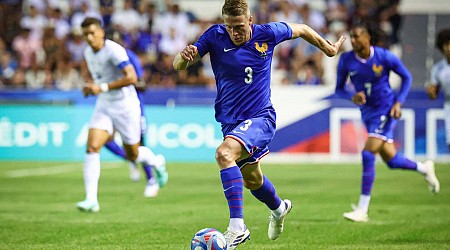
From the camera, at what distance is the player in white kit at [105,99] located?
12.5 m

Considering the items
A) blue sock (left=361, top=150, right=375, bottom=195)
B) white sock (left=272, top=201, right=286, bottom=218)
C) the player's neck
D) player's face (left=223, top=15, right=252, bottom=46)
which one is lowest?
blue sock (left=361, top=150, right=375, bottom=195)

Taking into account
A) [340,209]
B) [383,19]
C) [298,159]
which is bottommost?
[298,159]

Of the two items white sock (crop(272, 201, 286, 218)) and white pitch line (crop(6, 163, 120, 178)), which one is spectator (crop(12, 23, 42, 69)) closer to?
white pitch line (crop(6, 163, 120, 178))

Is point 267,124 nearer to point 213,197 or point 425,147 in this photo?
point 213,197

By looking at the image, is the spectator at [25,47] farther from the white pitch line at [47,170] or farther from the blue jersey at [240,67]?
the blue jersey at [240,67]

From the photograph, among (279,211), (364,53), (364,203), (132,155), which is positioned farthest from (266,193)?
(132,155)

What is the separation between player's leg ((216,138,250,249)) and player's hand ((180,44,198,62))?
87 cm

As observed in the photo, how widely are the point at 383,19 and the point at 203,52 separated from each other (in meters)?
17.8

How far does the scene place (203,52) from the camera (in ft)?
27.8

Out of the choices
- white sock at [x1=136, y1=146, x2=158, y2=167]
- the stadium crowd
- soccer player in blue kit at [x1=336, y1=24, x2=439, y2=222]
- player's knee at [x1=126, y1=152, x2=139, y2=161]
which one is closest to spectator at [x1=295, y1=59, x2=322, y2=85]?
the stadium crowd

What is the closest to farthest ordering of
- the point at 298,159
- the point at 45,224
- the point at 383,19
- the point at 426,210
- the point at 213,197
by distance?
the point at 45,224
the point at 426,210
the point at 213,197
the point at 298,159
the point at 383,19

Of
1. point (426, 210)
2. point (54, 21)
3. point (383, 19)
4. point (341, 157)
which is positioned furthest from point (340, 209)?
point (54, 21)

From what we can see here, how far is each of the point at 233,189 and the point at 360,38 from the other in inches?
190

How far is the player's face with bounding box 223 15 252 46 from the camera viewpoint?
8.18m
